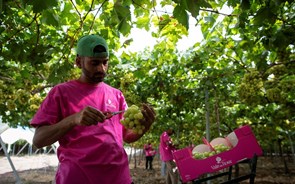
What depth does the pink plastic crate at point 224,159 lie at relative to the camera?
3.92 meters

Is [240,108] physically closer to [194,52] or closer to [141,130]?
[194,52]

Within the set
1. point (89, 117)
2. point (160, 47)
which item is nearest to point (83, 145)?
point (89, 117)

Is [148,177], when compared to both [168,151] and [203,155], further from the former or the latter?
[203,155]

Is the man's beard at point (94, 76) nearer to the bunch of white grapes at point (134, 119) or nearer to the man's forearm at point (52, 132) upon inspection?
the bunch of white grapes at point (134, 119)

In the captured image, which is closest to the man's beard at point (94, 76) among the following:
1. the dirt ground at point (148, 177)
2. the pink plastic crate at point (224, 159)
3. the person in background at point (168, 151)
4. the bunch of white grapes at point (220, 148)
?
the pink plastic crate at point (224, 159)

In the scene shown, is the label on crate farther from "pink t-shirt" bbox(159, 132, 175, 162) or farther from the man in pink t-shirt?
"pink t-shirt" bbox(159, 132, 175, 162)

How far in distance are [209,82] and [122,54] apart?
7.28 feet

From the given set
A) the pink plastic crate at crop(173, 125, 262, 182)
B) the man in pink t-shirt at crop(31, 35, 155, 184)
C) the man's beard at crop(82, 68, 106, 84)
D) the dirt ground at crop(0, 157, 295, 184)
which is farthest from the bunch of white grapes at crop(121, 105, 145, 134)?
the dirt ground at crop(0, 157, 295, 184)

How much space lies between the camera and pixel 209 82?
6.91 metres

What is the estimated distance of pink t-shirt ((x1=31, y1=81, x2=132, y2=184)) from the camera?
1.84 m

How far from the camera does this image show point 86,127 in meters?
1.95

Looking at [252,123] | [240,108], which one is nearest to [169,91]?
[240,108]

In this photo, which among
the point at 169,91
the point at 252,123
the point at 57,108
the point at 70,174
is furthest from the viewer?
the point at 252,123

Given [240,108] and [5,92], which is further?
[240,108]
